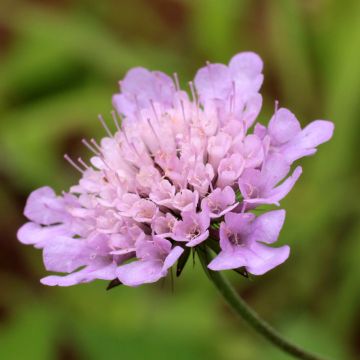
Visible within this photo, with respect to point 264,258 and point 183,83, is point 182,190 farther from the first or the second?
point 183,83

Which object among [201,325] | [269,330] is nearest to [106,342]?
[201,325]

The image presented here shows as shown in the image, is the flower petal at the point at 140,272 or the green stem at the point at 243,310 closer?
the flower petal at the point at 140,272

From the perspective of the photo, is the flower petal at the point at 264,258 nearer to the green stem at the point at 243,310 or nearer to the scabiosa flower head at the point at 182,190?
the scabiosa flower head at the point at 182,190

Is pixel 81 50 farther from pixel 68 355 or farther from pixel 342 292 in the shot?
pixel 342 292

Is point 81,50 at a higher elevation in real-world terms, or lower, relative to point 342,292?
higher

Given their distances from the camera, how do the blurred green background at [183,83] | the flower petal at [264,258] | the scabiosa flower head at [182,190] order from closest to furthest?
1. the flower petal at [264,258]
2. the scabiosa flower head at [182,190]
3. the blurred green background at [183,83]

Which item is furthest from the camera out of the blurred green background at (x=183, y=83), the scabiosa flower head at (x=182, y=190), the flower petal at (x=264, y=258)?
the blurred green background at (x=183, y=83)

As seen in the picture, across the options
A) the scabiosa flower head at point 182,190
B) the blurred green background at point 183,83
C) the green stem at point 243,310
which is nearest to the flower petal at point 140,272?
the scabiosa flower head at point 182,190
